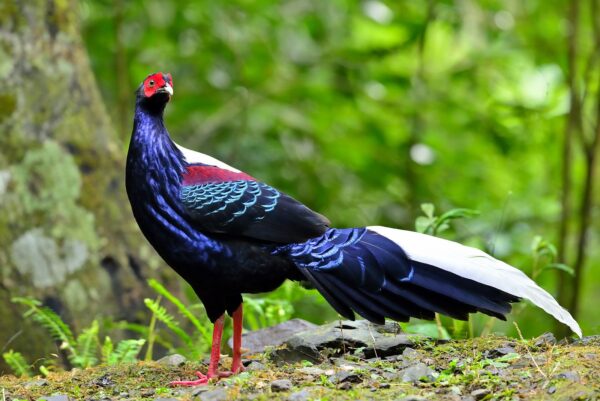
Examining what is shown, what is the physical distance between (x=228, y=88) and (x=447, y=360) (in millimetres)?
4780

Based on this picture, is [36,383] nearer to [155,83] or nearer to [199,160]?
[199,160]

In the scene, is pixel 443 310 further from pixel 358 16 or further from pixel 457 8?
pixel 358 16

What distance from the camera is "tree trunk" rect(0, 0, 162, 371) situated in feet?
18.0

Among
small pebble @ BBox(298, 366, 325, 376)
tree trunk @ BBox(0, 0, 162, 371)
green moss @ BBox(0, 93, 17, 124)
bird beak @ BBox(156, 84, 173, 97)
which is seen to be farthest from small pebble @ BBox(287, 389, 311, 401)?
green moss @ BBox(0, 93, 17, 124)

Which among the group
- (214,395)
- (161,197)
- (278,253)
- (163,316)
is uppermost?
(161,197)

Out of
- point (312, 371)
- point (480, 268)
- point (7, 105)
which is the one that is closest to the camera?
point (312, 371)

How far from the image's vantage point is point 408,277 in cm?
407

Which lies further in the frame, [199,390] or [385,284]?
[385,284]

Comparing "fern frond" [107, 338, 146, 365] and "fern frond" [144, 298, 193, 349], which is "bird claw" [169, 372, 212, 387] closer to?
"fern frond" [144, 298, 193, 349]

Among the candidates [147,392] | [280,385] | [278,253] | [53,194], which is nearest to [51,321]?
[53,194]

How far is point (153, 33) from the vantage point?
26.7 ft

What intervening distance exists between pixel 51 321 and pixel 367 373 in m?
2.19

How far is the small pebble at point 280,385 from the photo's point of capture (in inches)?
136

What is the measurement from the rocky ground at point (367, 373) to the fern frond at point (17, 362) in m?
0.48
